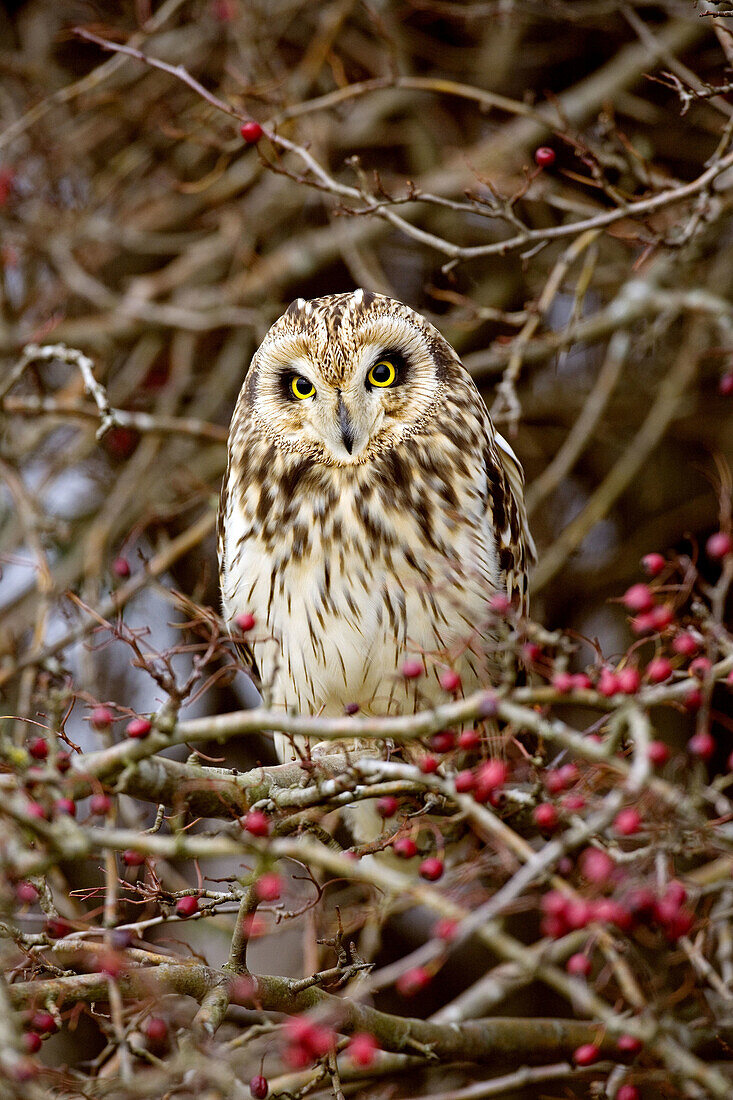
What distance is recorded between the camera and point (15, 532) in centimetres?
392

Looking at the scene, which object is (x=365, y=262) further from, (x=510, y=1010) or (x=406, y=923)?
(x=510, y=1010)

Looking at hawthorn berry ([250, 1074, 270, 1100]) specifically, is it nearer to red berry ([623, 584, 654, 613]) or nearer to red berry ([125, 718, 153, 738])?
red berry ([125, 718, 153, 738])

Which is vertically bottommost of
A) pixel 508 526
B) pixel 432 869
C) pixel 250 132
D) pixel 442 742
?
pixel 432 869

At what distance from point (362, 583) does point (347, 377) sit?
0.54 metres

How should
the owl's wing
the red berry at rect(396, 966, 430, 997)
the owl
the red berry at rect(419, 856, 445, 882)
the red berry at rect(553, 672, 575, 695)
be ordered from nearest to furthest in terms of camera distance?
the red berry at rect(396, 966, 430, 997)
the red berry at rect(553, 672, 575, 695)
the red berry at rect(419, 856, 445, 882)
the owl
the owl's wing

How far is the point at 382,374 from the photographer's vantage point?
300cm

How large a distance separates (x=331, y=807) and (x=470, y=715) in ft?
2.27

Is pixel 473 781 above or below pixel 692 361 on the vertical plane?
below

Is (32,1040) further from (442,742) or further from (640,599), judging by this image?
(640,599)

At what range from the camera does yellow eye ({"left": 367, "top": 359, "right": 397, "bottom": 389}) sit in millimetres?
2973

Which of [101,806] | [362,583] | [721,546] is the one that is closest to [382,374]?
[362,583]

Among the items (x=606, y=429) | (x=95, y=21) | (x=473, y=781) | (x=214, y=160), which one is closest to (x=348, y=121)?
(x=214, y=160)

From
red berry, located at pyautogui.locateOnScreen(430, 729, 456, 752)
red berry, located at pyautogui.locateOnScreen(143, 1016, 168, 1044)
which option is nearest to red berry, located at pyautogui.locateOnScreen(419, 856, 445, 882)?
red berry, located at pyautogui.locateOnScreen(430, 729, 456, 752)

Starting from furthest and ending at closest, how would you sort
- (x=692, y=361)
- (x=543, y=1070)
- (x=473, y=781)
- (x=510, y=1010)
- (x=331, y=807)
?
(x=510, y=1010)
(x=692, y=361)
(x=543, y=1070)
(x=331, y=807)
(x=473, y=781)
